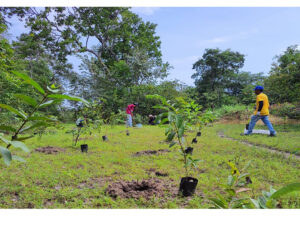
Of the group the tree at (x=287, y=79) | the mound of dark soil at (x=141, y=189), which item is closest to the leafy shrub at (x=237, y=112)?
the tree at (x=287, y=79)

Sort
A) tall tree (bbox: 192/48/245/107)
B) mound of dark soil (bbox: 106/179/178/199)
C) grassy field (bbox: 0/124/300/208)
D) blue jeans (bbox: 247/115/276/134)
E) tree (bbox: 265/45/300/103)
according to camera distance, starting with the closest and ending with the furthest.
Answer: grassy field (bbox: 0/124/300/208), mound of dark soil (bbox: 106/179/178/199), blue jeans (bbox: 247/115/276/134), tree (bbox: 265/45/300/103), tall tree (bbox: 192/48/245/107)

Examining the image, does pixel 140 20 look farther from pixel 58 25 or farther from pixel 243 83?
pixel 243 83

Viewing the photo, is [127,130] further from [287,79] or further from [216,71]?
[216,71]

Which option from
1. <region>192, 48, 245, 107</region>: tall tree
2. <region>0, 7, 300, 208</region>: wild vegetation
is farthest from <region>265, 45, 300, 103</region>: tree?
<region>192, 48, 245, 107</region>: tall tree

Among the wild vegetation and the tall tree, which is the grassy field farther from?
the tall tree

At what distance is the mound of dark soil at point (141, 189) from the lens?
180 cm

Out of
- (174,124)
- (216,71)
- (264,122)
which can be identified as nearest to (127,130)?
(264,122)

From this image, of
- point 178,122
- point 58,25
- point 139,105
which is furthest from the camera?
point 58,25

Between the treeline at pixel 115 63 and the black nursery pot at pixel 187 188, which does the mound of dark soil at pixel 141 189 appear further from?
the treeline at pixel 115 63

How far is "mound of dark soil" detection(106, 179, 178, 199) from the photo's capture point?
5.91 ft

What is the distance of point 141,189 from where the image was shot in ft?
6.40

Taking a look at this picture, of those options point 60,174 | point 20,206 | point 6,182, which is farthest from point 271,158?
point 6,182

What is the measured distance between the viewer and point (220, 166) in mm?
2791
